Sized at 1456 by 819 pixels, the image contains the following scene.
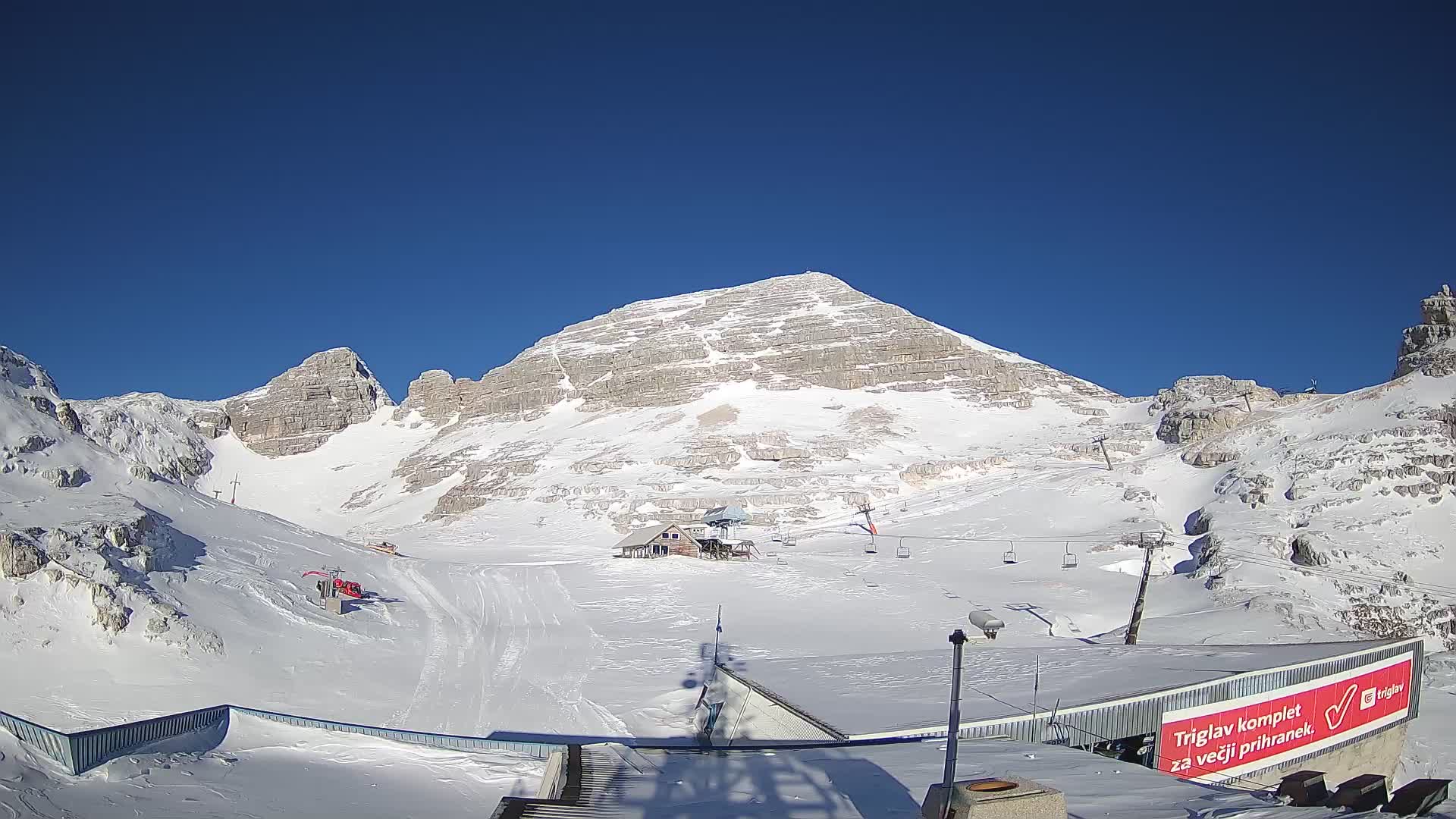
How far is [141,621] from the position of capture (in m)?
20.3

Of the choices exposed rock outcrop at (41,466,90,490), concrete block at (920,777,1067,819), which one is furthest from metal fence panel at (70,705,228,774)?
exposed rock outcrop at (41,466,90,490)

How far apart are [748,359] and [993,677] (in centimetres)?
9747

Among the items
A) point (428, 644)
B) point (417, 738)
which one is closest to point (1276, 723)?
point (417, 738)

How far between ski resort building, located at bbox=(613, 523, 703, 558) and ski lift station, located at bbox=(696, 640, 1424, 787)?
85.1 ft

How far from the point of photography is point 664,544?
46.2 metres

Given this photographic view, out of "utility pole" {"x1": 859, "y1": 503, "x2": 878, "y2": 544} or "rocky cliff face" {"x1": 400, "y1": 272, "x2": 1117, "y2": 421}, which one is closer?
"utility pole" {"x1": 859, "y1": 503, "x2": 878, "y2": 544}

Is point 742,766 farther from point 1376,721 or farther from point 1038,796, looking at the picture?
point 1376,721

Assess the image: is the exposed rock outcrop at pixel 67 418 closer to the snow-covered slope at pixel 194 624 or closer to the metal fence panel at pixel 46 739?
the snow-covered slope at pixel 194 624

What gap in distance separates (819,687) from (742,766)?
21.3 ft

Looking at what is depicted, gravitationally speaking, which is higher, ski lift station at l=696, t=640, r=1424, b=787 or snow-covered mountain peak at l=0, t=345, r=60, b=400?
snow-covered mountain peak at l=0, t=345, r=60, b=400

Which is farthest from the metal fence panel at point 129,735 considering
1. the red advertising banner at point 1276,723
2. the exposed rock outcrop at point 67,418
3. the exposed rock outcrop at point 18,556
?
the exposed rock outcrop at point 67,418

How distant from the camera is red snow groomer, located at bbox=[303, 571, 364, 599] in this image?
1102 inches

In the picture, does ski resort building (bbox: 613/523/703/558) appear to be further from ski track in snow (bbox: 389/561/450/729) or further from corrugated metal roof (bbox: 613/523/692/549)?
ski track in snow (bbox: 389/561/450/729)


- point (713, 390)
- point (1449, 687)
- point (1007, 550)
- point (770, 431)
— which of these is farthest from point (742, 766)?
point (713, 390)
